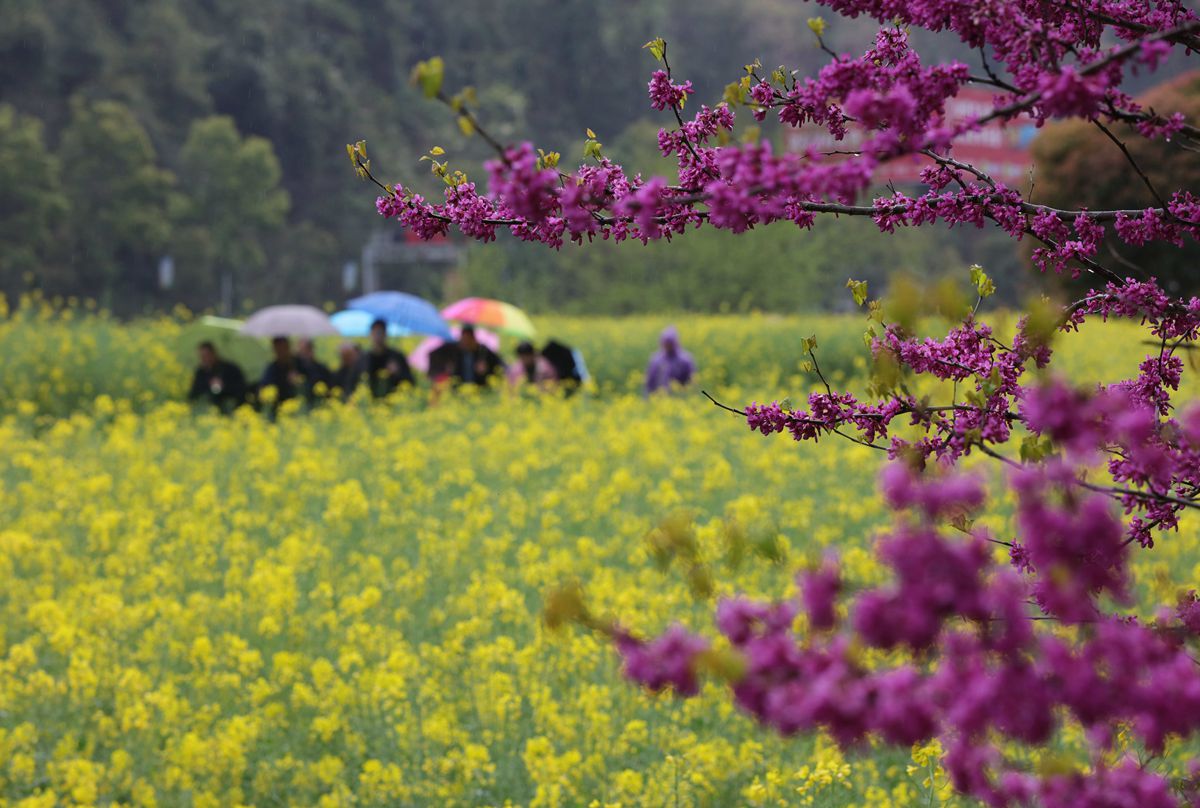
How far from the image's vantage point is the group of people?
14.0 m

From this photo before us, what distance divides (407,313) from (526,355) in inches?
103

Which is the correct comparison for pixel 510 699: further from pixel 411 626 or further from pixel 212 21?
pixel 212 21

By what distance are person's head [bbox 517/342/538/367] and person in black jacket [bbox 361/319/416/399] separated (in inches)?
56.2

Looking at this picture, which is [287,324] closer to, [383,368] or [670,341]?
[383,368]

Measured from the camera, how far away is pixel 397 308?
17391mm

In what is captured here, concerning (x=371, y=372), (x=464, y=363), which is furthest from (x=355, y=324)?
(x=371, y=372)

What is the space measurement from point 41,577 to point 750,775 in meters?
4.47

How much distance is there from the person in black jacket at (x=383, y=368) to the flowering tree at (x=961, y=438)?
39.2 feet

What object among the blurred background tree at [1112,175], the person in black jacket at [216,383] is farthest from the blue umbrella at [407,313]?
the blurred background tree at [1112,175]

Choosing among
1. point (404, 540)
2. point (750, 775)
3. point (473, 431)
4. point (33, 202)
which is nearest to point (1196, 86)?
point (473, 431)

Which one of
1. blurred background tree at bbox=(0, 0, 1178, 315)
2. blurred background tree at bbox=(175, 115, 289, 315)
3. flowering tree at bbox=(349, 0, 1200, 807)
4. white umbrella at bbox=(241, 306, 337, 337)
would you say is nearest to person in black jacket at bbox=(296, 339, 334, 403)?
white umbrella at bbox=(241, 306, 337, 337)

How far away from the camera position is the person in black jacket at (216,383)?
14.0 m

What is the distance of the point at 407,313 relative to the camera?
1723 centimetres

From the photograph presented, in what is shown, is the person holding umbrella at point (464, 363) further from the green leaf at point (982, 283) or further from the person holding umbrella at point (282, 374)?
the green leaf at point (982, 283)
